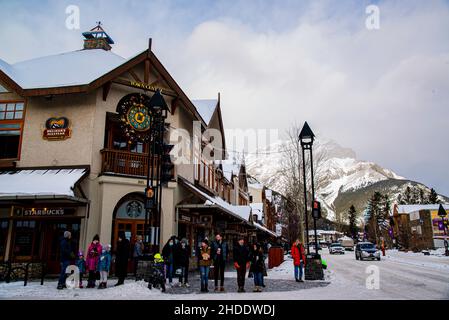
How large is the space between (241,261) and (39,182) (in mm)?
9227

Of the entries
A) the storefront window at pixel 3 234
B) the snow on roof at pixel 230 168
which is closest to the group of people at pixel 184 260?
the storefront window at pixel 3 234

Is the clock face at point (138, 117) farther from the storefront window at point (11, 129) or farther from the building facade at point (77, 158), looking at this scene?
the storefront window at point (11, 129)

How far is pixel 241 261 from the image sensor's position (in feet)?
37.4

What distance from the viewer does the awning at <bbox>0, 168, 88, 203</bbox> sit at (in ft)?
45.1

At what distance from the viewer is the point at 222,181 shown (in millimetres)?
30516

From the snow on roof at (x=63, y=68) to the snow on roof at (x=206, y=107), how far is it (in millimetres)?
6801

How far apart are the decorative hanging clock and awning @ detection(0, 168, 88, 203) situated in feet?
9.36

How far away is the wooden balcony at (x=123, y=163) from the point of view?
15984 mm

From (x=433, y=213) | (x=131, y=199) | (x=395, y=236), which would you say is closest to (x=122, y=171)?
(x=131, y=199)

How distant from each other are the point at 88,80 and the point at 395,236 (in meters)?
86.0

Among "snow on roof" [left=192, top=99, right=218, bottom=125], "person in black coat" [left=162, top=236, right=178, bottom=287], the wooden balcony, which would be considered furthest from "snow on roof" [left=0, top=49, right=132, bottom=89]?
"person in black coat" [left=162, top=236, right=178, bottom=287]
